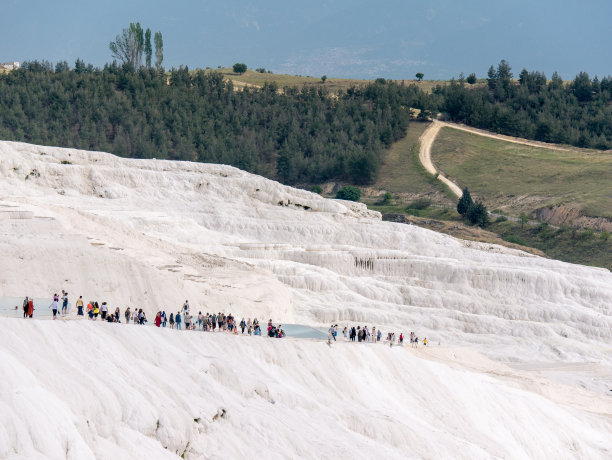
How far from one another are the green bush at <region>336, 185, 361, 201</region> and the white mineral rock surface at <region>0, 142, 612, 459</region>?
32438 millimetres

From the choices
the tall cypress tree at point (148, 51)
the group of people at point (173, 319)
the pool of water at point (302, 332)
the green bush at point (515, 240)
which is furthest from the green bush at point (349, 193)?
the group of people at point (173, 319)

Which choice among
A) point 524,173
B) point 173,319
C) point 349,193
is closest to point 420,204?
point 349,193

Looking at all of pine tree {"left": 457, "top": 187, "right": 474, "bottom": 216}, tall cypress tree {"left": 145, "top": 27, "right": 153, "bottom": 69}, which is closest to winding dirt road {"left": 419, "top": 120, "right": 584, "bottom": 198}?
pine tree {"left": 457, "top": 187, "right": 474, "bottom": 216}

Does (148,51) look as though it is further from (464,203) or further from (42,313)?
(42,313)

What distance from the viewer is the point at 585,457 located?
33812mm

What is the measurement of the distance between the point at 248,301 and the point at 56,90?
76.5 meters

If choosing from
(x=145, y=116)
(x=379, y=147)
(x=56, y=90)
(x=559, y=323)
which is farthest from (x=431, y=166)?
(x=559, y=323)

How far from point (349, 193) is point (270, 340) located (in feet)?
233

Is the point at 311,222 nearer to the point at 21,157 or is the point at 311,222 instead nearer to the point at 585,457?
the point at 21,157

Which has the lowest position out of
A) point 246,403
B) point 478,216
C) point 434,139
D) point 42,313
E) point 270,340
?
point 478,216

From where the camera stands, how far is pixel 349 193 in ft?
327

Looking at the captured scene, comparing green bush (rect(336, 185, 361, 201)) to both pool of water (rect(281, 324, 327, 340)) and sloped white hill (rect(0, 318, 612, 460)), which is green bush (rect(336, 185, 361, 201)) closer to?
sloped white hill (rect(0, 318, 612, 460))

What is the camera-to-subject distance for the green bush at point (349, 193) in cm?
9931

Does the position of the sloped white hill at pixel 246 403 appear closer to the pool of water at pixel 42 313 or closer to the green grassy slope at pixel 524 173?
the pool of water at pixel 42 313
